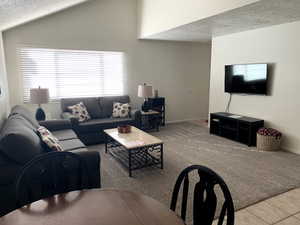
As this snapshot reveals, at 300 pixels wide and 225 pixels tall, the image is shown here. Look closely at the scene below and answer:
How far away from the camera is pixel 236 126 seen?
4770 mm

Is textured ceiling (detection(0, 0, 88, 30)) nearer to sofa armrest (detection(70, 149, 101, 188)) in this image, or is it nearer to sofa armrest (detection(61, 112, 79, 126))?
sofa armrest (detection(70, 149, 101, 188))

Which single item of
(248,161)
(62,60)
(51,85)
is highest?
(62,60)

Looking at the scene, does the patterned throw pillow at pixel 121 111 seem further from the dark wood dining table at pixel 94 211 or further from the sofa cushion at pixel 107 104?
the dark wood dining table at pixel 94 211

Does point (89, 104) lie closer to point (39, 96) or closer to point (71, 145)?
point (39, 96)

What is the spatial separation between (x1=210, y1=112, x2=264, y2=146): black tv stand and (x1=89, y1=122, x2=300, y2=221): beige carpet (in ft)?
0.62

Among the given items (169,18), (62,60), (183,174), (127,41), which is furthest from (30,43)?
(183,174)

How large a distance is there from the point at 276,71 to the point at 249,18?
1.25 meters

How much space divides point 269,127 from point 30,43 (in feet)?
16.8

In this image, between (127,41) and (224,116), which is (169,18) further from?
(224,116)

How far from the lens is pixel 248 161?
12.4ft

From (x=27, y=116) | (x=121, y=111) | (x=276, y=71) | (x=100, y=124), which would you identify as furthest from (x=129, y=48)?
(x=276, y=71)

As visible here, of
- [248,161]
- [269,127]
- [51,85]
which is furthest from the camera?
[51,85]

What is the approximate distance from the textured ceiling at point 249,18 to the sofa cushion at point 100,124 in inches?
82.8

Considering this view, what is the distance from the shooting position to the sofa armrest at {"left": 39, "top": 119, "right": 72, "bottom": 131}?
409 centimetres
